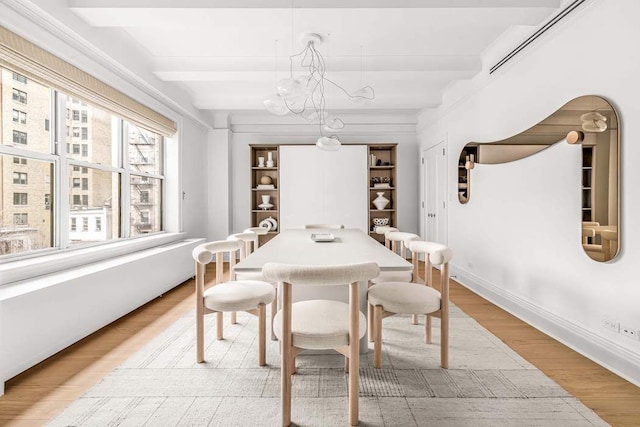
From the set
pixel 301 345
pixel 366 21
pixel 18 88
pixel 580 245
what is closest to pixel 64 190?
pixel 18 88

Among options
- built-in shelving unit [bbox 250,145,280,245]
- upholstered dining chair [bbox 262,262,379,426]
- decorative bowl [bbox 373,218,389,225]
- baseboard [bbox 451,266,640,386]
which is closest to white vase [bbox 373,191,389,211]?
decorative bowl [bbox 373,218,389,225]

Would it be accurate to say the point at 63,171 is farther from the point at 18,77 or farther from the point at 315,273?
the point at 315,273

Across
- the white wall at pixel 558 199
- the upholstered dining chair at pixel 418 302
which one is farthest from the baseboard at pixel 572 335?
the upholstered dining chair at pixel 418 302

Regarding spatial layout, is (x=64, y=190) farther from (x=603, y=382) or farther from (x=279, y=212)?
(x=603, y=382)

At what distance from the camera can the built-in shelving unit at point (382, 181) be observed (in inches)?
238

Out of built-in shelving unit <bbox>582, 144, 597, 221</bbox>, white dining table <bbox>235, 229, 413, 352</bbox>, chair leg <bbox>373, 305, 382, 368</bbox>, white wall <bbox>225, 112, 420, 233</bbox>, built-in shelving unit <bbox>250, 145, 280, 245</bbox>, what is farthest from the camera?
white wall <bbox>225, 112, 420, 233</bbox>

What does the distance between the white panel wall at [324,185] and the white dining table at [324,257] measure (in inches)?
124

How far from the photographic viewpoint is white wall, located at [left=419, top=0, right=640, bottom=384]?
202 cm

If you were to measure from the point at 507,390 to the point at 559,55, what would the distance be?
99.4 inches

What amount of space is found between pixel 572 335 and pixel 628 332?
0.47 m

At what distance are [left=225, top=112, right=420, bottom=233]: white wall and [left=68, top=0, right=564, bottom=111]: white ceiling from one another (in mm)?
1384

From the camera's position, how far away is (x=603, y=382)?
6.50ft

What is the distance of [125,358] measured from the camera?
230 cm

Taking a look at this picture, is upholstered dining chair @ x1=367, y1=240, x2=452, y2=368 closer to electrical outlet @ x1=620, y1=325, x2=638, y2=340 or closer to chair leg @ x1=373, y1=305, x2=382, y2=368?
chair leg @ x1=373, y1=305, x2=382, y2=368
